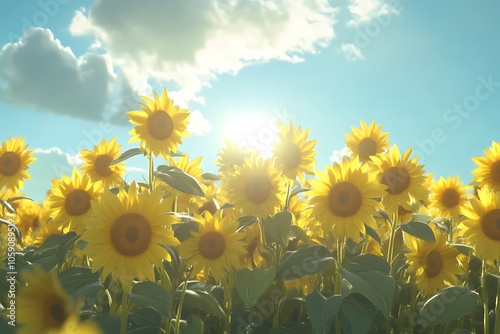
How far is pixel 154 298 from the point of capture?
2.58 meters

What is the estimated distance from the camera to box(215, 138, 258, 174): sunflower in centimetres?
466

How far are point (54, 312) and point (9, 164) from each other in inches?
163

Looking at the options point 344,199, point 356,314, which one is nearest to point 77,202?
point 344,199

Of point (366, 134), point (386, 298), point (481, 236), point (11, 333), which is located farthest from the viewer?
point (366, 134)

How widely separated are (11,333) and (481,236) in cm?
314

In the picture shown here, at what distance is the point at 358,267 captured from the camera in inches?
124

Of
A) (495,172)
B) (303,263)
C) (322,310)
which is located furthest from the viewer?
(495,172)

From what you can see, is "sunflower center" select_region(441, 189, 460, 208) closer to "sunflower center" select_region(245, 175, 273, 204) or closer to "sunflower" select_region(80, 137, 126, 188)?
"sunflower center" select_region(245, 175, 273, 204)

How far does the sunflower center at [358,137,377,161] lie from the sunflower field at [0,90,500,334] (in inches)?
5.0

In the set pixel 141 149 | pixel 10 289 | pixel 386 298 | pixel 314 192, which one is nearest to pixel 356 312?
pixel 386 298

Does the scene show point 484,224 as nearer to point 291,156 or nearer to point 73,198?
point 291,156

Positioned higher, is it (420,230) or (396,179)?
(396,179)

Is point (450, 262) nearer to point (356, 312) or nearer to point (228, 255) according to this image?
point (356, 312)

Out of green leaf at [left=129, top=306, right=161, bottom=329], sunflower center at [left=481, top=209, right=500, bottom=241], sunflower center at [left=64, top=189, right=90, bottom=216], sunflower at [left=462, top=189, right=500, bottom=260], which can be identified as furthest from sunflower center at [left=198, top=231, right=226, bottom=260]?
sunflower center at [left=481, top=209, right=500, bottom=241]
